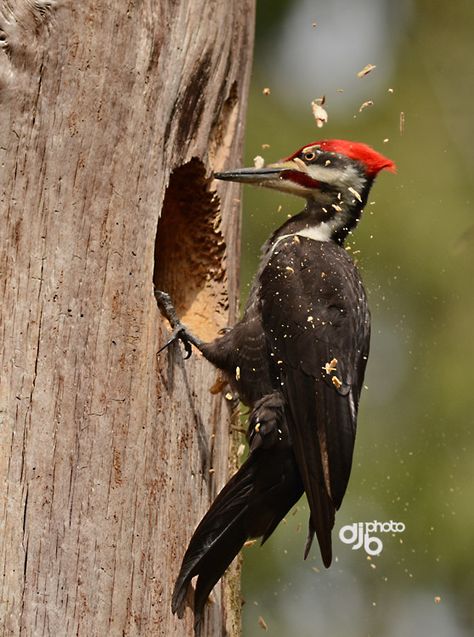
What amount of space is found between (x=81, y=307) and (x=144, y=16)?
36.1 inches

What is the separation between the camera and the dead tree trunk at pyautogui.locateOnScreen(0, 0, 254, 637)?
275 centimetres

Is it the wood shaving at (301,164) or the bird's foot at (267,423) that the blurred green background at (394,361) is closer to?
the wood shaving at (301,164)

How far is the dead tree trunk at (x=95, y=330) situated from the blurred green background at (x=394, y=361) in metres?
2.55

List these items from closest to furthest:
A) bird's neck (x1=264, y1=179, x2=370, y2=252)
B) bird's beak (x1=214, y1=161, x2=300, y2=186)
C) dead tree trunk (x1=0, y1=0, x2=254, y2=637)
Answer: dead tree trunk (x1=0, y1=0, x2=254, y2=637)
bird's beak (x1=214, y1=161, x2=300, y2=186)
bird's neck (x1=264, y1=179, x2=370, y2=252)

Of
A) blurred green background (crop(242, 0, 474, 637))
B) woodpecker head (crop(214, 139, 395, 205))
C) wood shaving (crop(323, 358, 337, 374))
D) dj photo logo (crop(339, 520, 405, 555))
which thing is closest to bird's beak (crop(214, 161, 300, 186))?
woodpecker head (crop(214, 139, 395, 205))

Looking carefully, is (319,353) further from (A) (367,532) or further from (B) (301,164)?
(A) (367,532)

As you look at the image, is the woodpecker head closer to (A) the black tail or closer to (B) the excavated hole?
(B) the excavated hole

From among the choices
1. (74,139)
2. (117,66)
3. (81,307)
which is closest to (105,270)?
(81,307)

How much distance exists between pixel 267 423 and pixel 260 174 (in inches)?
36.0

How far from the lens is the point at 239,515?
3.13m

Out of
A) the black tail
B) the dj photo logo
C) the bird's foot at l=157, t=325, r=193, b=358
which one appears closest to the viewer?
the black tail

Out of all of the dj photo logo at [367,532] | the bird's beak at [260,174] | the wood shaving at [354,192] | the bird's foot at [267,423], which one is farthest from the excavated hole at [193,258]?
the dj photo logo at [367,532]

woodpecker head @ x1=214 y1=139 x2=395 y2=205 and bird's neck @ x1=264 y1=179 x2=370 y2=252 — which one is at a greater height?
woodpecker head @ x1=214 y1=139 x2=395 y2=205

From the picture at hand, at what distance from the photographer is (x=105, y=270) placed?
118 inches
